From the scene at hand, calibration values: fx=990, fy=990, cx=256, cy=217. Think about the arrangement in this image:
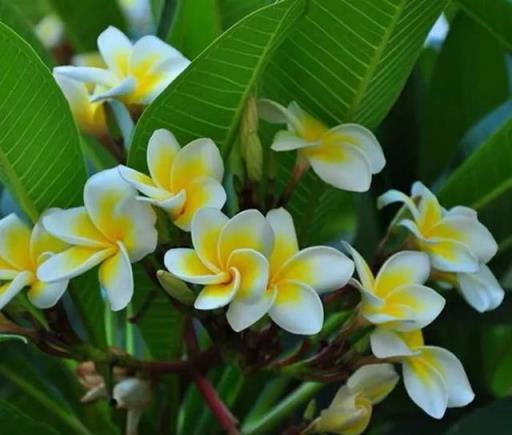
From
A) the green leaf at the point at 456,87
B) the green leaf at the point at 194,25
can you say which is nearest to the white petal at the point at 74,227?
the green leaf at the point at 194,25

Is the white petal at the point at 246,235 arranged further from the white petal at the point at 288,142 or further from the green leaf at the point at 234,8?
the green leaf at the point at 234,8

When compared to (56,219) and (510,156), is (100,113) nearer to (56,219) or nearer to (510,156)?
(56,219)

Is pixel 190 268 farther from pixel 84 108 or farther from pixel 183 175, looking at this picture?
pixel 84 108

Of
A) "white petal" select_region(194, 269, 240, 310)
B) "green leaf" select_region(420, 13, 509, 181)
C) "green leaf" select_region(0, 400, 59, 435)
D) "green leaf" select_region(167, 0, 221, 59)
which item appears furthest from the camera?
"green leaf" select_region(420, 13, 509, 181)

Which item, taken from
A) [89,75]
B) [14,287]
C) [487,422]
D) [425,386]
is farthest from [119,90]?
[487,422]

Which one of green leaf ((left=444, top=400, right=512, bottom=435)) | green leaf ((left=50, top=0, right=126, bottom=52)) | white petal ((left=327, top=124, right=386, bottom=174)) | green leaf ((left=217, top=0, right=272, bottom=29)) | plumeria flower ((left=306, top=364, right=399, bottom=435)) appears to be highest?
white petal ((left=327, top=124, right=386, bottom=174))

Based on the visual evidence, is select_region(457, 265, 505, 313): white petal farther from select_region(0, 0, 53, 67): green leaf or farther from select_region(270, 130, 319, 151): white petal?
select_region(0, 0, 53, 67): green leaf

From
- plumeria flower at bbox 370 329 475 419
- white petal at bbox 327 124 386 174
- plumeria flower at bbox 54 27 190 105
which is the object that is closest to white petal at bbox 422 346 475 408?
plumeria flower at bbox 370 329 475 419
